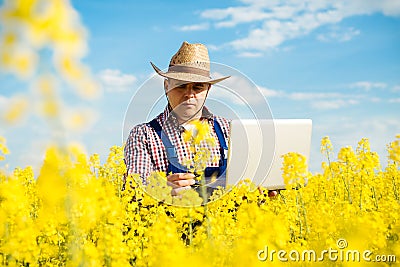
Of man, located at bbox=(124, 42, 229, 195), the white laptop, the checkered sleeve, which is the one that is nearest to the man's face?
man, located at bbox=(124, 42, 229, 195)

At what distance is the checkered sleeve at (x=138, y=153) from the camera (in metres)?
4.78

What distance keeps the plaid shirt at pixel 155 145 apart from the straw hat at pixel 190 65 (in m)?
0.35

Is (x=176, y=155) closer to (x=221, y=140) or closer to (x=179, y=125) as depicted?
(x=179, y=125)

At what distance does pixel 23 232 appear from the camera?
118 inches

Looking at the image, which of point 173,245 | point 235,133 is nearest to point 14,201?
point 173,245

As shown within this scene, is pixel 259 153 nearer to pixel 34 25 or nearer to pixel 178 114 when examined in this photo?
pixel 178 114

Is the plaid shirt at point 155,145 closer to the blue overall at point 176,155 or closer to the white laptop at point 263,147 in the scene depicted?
the blue overall at point 176,155

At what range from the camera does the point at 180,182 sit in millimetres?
4008

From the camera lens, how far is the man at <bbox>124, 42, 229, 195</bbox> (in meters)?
4.68

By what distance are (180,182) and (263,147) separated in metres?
0.73

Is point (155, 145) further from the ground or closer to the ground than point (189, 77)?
closer to the ground

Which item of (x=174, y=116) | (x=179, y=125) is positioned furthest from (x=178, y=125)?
(x=174, y=116)

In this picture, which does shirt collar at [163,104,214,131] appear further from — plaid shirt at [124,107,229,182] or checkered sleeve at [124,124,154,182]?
checkered sleeve at [124,124,154,182]

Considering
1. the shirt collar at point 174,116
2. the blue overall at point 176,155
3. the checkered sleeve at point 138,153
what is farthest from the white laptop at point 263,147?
the checkered sleeve at point 138,153
